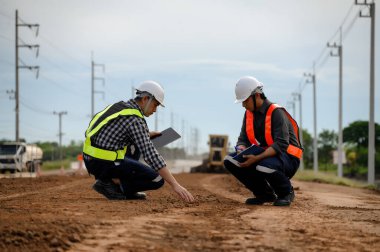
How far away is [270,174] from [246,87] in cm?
126

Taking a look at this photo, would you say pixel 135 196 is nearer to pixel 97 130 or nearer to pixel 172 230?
pixel 97 130

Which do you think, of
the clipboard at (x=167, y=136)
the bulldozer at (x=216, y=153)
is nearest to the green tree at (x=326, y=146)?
the bulldozer at (x=216, y=153)

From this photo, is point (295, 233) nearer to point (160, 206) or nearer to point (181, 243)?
point (181, 243)

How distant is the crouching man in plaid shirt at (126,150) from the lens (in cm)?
834

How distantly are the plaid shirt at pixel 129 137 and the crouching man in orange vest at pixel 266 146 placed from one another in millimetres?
1322

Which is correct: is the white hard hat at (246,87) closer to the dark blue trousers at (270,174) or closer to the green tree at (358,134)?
the dark blue trousers at (270,174)

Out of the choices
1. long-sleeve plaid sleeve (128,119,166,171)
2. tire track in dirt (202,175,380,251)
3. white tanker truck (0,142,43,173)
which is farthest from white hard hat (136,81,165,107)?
white tanker truck (0,142,43,173)

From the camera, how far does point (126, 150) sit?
8945 mm

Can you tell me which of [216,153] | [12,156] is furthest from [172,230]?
[216,153]

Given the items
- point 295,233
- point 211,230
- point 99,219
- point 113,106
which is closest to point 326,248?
point 295,233

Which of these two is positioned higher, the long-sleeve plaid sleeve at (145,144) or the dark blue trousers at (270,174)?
the long-sleeve plaid sleeve at (145,144)

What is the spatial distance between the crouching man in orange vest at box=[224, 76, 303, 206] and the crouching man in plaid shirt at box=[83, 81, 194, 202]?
44.6 inches

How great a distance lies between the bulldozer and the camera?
4594 centimetres

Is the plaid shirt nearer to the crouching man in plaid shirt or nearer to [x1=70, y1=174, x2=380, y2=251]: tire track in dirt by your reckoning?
the crouching man in plaid shirt
